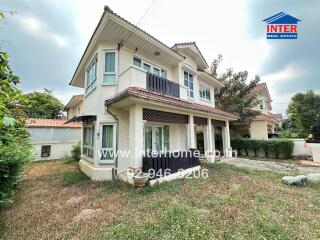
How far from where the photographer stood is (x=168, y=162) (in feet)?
24.9

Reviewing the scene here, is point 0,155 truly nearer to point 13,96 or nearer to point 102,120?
point 13,96

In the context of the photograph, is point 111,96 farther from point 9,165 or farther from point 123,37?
point 9,165

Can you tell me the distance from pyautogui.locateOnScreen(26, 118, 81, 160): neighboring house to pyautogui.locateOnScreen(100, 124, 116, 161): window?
37.6 feet

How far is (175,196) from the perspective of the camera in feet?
18.6

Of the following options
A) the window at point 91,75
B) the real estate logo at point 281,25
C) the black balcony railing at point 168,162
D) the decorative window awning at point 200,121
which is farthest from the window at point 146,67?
the real estate logo at point 281,25

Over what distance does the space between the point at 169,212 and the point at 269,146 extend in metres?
15.5

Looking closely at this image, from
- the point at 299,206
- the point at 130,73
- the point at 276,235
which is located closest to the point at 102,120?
the point at 130,73

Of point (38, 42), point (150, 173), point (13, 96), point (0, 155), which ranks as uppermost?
point (38, 42)

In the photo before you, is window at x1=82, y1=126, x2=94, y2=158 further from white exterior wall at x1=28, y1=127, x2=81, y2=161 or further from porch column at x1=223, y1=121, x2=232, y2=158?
porch column at x1=223, y1=121, x2=232, y2=158

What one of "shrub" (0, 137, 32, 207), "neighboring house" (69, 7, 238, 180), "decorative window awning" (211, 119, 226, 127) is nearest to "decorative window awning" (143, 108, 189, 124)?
"neighboring house" (69, 7, 238, 180)

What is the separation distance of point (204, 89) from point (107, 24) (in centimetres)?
1058

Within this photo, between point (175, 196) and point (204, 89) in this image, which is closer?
point (175, 196)

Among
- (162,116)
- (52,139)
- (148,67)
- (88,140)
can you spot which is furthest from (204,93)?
(52,139)

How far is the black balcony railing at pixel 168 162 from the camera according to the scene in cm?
682
